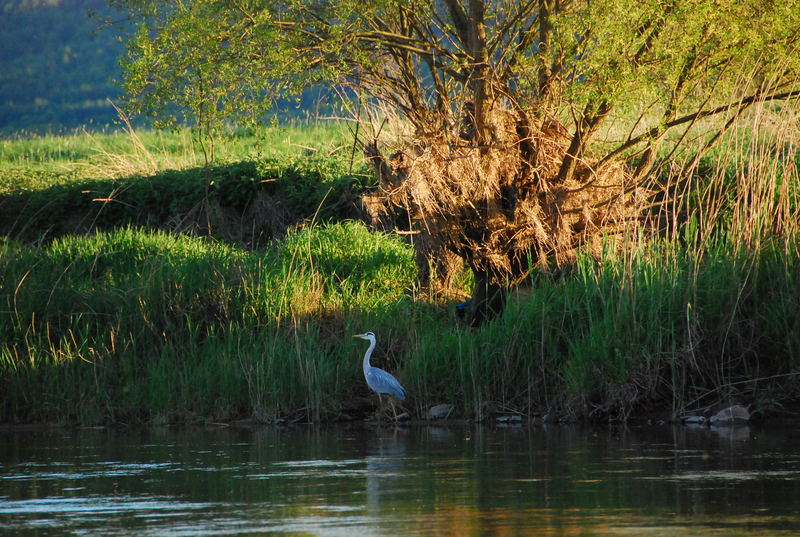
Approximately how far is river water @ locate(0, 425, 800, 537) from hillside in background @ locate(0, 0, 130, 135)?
64.8 metres

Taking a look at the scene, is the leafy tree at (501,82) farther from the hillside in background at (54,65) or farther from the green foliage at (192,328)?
the hillside in background at (54,65)

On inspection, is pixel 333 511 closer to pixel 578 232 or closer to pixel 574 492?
pixel 574 492

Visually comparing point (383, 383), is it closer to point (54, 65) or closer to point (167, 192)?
point (167, 192)

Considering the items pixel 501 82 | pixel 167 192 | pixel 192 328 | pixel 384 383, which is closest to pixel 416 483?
pixel 384 383

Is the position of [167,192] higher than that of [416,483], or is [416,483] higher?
[167,192]

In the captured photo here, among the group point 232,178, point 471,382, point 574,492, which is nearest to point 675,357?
point 471,382

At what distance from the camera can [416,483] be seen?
7734mm

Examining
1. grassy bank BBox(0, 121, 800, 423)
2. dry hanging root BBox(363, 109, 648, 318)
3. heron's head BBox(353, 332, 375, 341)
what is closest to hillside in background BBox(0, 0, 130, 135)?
grassy bank BBox(0, 121, 800, 423)

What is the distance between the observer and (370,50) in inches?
533

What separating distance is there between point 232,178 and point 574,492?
1318 centimetres

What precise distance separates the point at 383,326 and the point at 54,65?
84150 millimetres

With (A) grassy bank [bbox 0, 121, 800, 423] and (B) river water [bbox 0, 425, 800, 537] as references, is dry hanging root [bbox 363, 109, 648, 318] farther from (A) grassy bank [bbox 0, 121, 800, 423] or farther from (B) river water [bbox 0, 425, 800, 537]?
(B) river water [bbox 0, 425, 800, 537]

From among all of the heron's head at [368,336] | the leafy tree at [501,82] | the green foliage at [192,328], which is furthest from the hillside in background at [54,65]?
the heron's head at [368,336]

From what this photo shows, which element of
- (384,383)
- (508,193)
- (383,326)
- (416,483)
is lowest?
(416,483)
